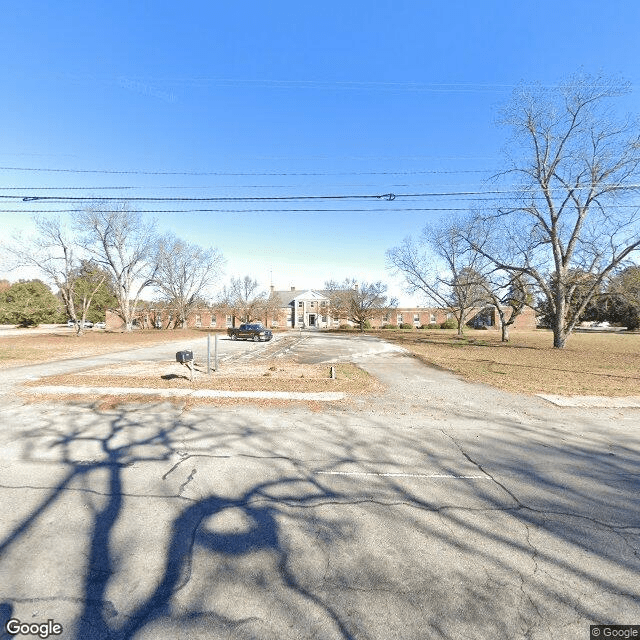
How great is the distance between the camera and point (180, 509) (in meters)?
3.56

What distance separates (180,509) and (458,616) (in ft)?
9.43

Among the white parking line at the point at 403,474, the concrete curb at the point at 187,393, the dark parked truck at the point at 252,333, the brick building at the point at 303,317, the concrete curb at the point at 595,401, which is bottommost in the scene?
the concrete curb at the point at 595,401

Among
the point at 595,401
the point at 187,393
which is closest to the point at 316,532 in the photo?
the point at 187,393

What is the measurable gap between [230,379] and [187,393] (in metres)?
2.11

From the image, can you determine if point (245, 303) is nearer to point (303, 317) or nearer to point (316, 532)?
point (303, 317)

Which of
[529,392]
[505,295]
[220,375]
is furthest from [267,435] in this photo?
[505,295]

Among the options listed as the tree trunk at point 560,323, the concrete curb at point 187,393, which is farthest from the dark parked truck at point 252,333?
the tree trunk at point 560,323

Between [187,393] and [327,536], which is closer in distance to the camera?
[327,536]

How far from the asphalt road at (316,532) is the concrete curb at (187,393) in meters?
2.32

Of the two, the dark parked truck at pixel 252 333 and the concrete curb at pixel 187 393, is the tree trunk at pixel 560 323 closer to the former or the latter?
the concrete curb at pixel 187 393

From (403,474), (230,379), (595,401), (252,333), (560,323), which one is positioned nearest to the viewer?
(403,474)

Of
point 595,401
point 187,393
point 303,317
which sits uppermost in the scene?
point 303,317

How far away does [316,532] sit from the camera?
3.21 meters

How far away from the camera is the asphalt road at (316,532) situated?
2301 millimetres
